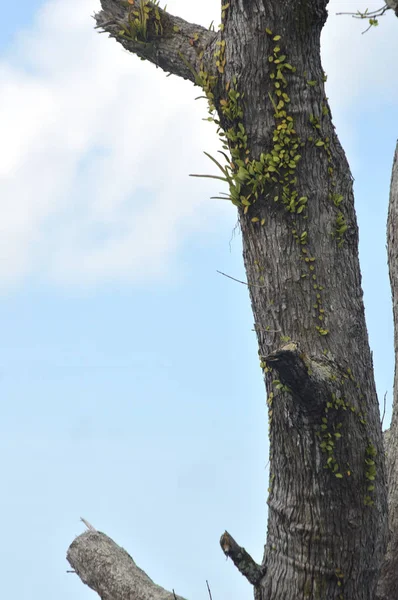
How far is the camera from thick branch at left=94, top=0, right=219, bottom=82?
4.99 meters

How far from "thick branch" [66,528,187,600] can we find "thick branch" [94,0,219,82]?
3.89m

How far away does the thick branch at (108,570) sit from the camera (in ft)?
18.4

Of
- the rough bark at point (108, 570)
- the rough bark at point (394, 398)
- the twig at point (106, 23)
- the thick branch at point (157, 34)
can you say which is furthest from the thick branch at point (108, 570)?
the twig at point (106, 23)

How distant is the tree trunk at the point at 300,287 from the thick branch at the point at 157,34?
40 centimetres

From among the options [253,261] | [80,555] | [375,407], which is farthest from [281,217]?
[80,555]

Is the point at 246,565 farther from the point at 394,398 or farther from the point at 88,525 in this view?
the point at 88,525

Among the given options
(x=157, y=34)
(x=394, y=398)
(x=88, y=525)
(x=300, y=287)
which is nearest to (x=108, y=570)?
(x=88, y=525)

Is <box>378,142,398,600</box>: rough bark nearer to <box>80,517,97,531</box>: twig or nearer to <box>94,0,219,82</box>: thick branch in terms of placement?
<box>94,0,219,82</box>: thick branch

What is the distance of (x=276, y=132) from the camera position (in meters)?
4.50

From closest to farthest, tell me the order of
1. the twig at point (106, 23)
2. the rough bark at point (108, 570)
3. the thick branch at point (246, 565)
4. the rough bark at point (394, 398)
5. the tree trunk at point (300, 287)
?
the tree trunk at point (300, 287) → the thick branch at point (246, 565) → the rough bark at point (394, 398) → the twig at point (106, 23) → the rough bark at point (108, 570)

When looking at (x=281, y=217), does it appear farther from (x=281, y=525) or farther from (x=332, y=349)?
(x=281, y=525)

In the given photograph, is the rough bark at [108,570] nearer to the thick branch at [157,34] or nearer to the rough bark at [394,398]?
the rough bark at [394,398]

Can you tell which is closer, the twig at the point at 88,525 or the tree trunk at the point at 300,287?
the tree trunk at the point at 300,287

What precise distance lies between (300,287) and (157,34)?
211cm
